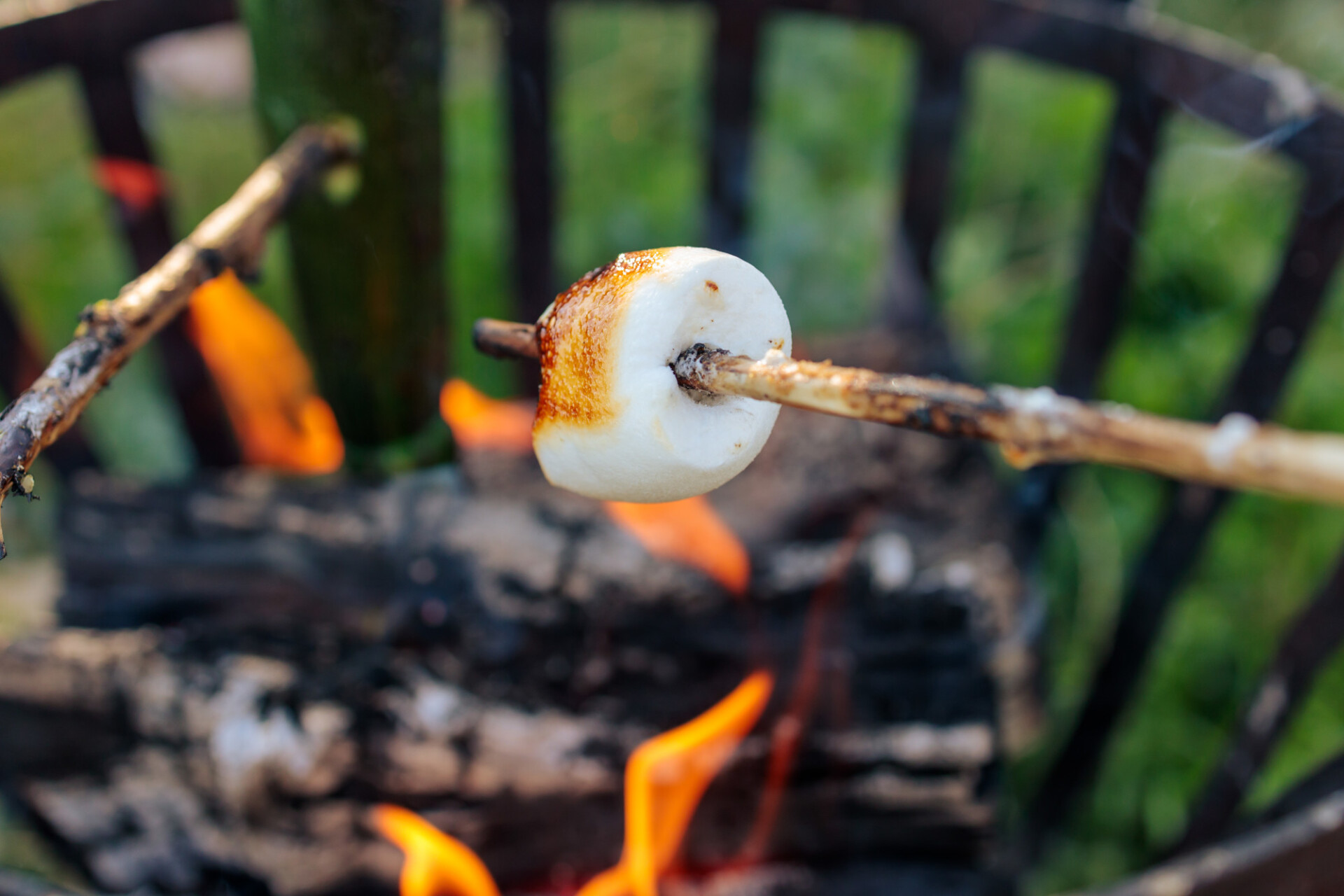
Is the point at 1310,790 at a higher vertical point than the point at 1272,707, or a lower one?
lower

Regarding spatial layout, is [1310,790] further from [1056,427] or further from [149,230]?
[149,230]

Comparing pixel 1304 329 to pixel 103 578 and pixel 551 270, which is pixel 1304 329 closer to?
pixel 551 270

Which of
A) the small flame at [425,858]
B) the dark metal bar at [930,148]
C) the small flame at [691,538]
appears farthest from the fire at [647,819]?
the dark metal bar at [930,148]

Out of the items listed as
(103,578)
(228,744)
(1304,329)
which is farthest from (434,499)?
(1304,329)

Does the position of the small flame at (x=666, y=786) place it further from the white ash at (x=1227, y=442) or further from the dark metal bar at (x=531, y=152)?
the dark metal bar at (x=531, y=152)

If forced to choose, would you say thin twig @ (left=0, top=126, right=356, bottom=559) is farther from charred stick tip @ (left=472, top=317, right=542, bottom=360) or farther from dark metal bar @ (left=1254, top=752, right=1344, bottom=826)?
dark metal bar @ (left=1254, top=752, right=1344, bottom=826)

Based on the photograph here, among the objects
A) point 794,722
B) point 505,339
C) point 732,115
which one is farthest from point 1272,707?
point 732,115
